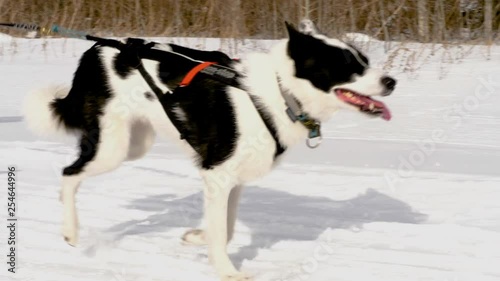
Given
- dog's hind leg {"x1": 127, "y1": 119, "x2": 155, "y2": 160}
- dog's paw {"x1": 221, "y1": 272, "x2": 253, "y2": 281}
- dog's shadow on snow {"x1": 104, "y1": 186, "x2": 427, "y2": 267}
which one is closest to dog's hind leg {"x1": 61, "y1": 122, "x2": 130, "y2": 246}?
dog's hind leg {"x1": 127, "y1": 119, "x2": 155, "y2": 160}

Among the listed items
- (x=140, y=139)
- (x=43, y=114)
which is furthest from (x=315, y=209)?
(x=43, y=114)

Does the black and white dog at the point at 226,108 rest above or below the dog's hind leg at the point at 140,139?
above

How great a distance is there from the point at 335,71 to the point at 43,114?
152 cm

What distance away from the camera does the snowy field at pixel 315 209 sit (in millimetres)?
3230

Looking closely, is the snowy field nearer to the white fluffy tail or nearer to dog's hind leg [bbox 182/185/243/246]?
dog's hind leg [bbox 182/185/243/246]

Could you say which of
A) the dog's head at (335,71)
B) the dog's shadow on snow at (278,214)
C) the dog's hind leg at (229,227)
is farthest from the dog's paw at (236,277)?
the dog's head at (335,71)

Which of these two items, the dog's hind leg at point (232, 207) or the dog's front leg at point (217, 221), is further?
the dog's hind leg at point (232, 207)

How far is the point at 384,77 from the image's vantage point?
2.99m

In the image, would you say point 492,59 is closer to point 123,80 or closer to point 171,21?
point 171,21

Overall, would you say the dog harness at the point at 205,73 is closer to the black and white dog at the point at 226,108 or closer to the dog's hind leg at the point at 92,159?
the black and white dog at the point at 226,108

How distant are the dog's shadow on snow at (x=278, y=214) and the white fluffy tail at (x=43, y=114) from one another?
55 centimetres

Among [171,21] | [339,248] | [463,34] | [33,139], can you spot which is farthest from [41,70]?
[339,248]

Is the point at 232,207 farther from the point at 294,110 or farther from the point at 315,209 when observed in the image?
the point at 315,209

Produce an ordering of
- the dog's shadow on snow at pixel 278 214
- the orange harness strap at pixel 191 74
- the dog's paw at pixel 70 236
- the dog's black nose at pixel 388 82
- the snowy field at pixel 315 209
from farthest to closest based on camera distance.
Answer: the dog's shadow on snow at pixel 278 214 < the dog's paw at pixel 70 236 < the orange harness strap at pixel 191 74 < the snowy field at pixel 315 209 < the dog's black nose at pixel 388 82
